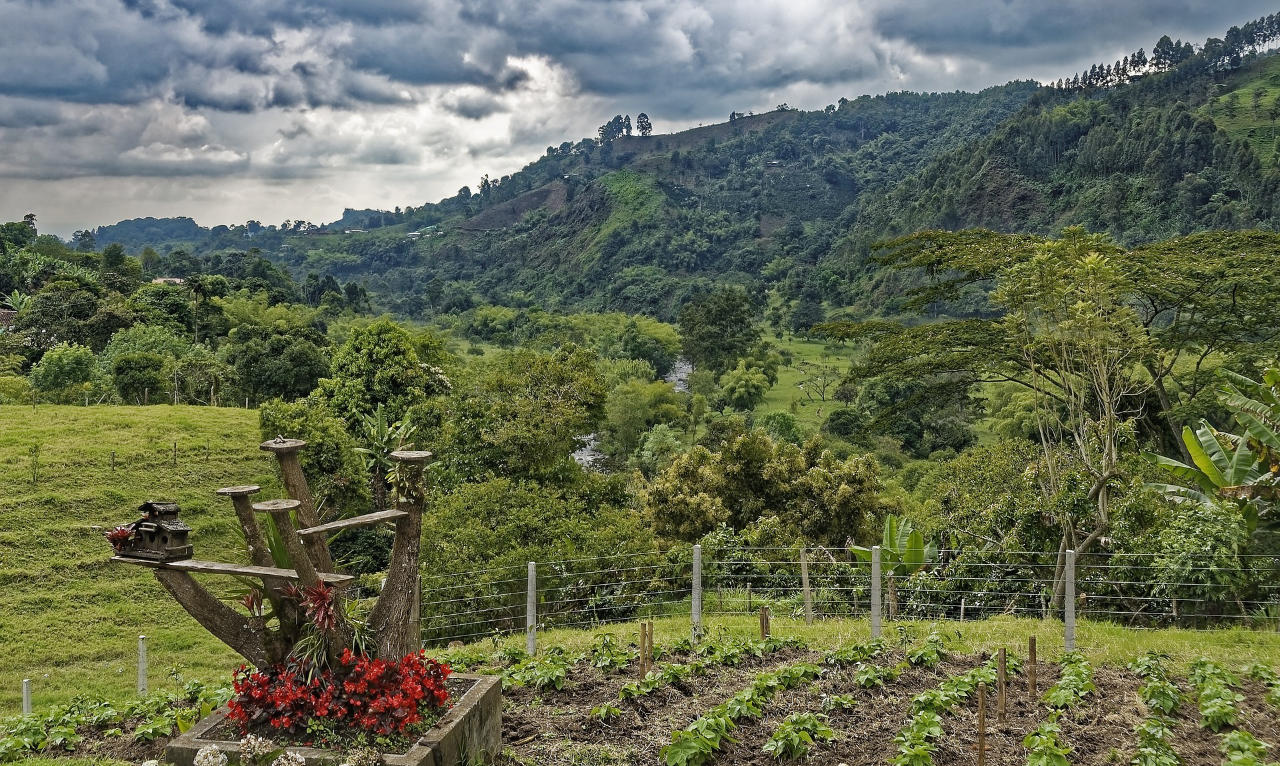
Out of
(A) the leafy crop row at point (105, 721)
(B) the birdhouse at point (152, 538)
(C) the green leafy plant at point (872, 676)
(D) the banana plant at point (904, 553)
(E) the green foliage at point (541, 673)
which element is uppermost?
(B) the birdhouse at point (152, 538)

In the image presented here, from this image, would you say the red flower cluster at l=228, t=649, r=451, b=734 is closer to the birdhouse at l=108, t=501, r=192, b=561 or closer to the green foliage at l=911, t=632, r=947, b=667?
the birdhouse at l=108, t=501, r=192, b=561

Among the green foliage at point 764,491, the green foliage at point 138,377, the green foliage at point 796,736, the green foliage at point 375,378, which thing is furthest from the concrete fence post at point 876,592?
the green foliage at point 138,377

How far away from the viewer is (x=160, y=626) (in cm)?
2055

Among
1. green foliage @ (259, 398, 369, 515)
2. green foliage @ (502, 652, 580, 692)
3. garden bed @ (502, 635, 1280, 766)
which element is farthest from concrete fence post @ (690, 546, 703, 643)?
green foliage @ (259, 398, 369, 515)

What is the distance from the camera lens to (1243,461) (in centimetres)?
1166

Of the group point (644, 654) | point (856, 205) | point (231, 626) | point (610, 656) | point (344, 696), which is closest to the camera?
point (344, 696)

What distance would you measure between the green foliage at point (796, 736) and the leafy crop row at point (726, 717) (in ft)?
1.05

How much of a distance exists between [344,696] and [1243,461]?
11.7 meters

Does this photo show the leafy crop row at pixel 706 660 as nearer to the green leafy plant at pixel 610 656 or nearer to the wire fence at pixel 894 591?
the green leafy plant at pixel 610 656

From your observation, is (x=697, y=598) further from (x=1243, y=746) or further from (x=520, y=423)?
(x=520, y=423)

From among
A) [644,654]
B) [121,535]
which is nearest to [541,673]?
[644,654]

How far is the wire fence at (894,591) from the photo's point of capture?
10125mm

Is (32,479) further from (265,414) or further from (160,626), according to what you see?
(160,626)

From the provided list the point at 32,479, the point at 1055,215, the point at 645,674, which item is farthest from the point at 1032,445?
the point at 1055,215
